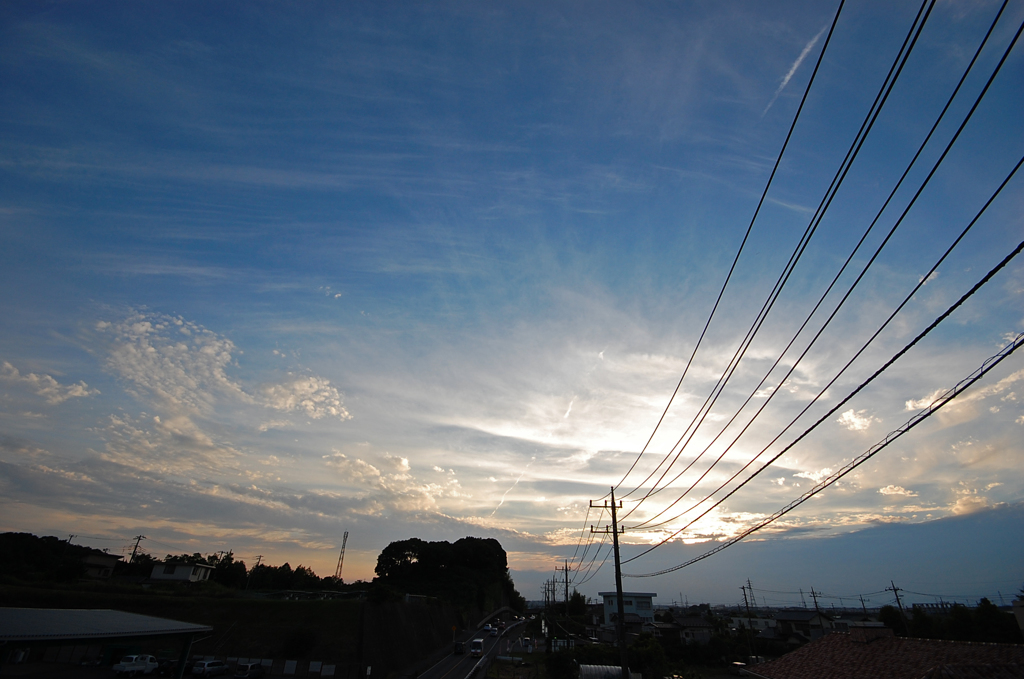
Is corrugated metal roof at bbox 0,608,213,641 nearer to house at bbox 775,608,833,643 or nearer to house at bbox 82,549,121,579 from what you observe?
house at bbox 82,549,121,579

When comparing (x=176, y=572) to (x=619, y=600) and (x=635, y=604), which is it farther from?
(x=635, y=604)

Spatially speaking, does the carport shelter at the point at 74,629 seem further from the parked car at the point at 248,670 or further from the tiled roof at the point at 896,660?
the tiled roof at the point at 896,660

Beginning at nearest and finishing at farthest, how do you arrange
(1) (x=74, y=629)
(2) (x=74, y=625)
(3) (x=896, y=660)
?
(1) (x=74, y=629), (2) (x=74, y=625), (3) (x=896, y=660)

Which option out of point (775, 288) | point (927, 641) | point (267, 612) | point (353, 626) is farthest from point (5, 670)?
point (927, 641)

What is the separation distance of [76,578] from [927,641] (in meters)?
75.5

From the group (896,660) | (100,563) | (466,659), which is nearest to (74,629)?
(896,660)

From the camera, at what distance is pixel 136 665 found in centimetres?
3206

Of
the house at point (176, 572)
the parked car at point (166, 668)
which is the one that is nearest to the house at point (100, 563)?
the house at point (176, 572)

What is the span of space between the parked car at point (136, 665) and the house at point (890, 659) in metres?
40.1

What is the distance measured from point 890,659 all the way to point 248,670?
1585 inches

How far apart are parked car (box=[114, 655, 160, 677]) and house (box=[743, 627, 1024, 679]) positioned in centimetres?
4013

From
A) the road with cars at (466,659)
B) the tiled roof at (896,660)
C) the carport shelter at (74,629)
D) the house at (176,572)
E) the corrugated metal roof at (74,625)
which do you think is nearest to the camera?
the carport shelter at (74,629)

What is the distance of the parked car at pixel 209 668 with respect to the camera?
32.2 metres

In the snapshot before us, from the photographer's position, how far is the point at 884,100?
19.3 ft
